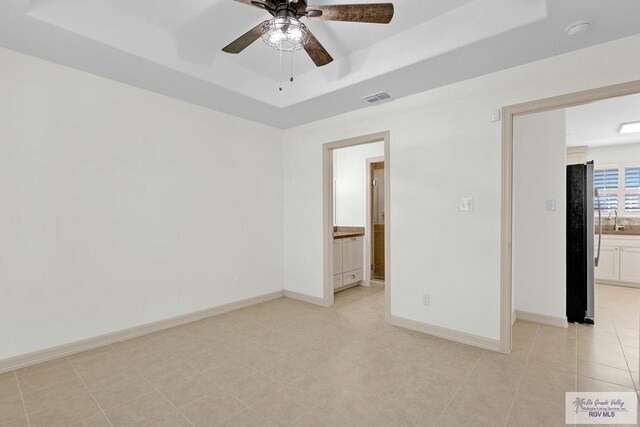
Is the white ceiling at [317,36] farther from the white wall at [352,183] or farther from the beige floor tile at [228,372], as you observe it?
the beige floor tile at [228,372]

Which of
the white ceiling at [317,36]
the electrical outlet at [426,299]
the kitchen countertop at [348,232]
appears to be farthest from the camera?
the kitchen countertop at [348,232]

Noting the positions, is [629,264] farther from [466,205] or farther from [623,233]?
[466,205]

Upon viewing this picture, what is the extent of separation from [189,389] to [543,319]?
12.1 ft

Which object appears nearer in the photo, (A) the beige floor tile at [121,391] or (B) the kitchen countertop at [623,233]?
(A) the beige floor tile at [121,391]

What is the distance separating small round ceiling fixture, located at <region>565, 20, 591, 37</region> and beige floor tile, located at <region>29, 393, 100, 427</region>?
4024 mm

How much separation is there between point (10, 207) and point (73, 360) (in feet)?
4.52

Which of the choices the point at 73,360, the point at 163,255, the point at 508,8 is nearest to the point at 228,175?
the point at 163,255

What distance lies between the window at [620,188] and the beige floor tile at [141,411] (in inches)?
308

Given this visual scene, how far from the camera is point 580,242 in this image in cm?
351

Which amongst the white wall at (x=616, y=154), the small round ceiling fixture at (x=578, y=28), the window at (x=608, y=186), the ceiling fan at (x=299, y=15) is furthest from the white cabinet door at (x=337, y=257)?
the white wall at (x=616, y=154)

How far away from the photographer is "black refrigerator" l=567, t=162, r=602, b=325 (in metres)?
3.43

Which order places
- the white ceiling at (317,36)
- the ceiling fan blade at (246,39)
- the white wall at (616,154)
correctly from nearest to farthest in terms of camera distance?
the ceiling fan blade at (246,39)
the white ceiling at (317,36)
the white wall at (616,154)

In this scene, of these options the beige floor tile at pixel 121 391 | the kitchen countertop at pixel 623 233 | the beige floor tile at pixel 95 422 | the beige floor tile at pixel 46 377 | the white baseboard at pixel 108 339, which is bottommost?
the beige floor tile at pixel 121 391

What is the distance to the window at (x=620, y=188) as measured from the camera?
570 centimetres
